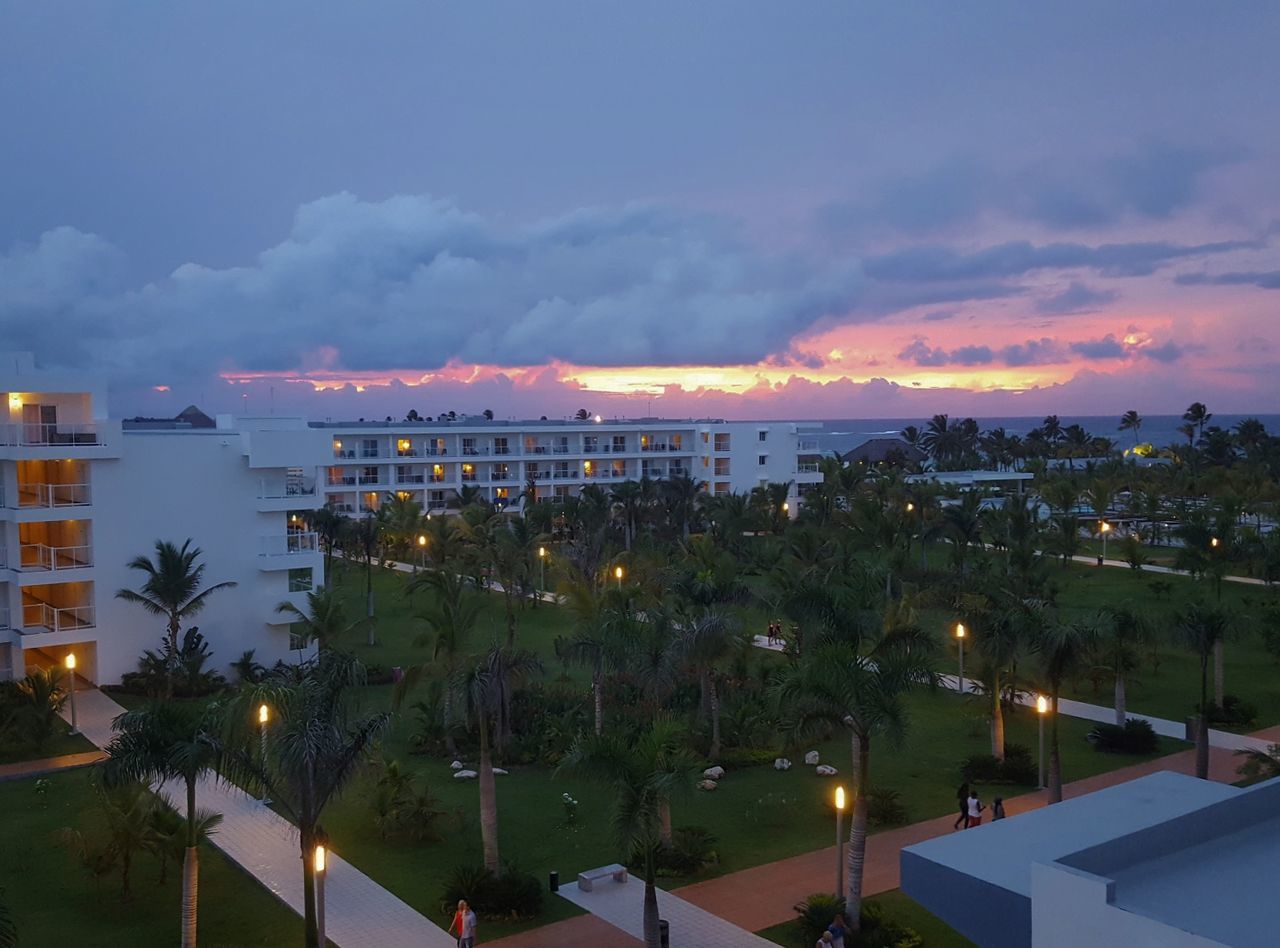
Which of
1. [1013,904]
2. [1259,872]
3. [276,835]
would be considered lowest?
[276,835]

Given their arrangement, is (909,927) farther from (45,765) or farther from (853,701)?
(45,765)

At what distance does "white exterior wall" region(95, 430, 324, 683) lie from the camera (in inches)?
1126

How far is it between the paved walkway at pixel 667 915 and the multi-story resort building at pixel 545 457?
44.6 m

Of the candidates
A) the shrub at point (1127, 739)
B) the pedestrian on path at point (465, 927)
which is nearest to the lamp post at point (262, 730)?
the pedestrian on path at point (465, 927)

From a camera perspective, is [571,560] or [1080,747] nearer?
[1080,747]

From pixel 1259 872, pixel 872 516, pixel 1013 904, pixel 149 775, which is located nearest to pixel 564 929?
pixel 149 775

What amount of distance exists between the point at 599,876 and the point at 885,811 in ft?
18.1

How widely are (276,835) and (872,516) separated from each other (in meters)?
29.6

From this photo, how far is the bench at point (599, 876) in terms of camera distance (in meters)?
15.9

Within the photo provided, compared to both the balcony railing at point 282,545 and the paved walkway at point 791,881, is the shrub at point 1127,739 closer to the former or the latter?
the paved walkway at point 791,881

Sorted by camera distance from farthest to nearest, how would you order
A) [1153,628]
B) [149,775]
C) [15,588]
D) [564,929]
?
1. [15,588]
2. [1153,628]
3. [564,929]
4. [149,775]

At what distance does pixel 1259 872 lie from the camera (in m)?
9.49

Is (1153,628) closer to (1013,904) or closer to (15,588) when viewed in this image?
(1013,904)

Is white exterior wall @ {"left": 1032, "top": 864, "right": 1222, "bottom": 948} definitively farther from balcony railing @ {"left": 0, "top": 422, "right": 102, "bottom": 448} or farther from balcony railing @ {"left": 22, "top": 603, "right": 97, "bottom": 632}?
balcony railing @ {"left": 0, "top": 422, "right": 102, "bottom": 448}
